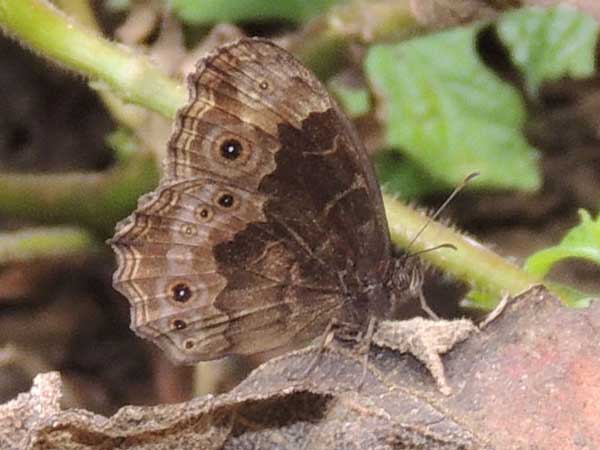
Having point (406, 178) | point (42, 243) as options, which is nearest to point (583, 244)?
point (406, 178)

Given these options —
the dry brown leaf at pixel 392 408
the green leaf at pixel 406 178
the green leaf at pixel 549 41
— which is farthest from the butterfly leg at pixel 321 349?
the green leaf at pixel 549 41

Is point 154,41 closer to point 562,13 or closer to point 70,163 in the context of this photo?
point 70,163

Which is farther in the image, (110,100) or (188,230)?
(110,100)

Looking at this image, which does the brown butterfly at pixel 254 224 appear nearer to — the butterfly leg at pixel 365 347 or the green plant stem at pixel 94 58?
the butterfly leg at pixel 365 347

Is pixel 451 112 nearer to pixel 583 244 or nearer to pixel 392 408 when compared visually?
pixel 583 244

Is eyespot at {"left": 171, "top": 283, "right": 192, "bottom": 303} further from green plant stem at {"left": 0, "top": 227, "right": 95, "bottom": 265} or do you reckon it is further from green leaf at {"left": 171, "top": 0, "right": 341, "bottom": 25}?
green leaf at {"left": 171, "top": 0, "right": 341, "bottom": 25}

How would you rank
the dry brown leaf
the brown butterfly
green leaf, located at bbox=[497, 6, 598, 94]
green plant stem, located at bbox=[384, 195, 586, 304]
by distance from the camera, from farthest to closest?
green leaf, located at bbox=[497, 6, 598, 94], green plant stem, located at bbox=[384, 195, 586, 304], the brown butterfly, the dry brown leaf

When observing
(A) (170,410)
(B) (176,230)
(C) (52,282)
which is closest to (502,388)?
(A) (170,410)

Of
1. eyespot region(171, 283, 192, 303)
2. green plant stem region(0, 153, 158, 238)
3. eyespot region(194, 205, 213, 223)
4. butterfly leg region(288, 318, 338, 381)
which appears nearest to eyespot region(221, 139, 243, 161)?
eyespot region(194, 205, 213, 223)
